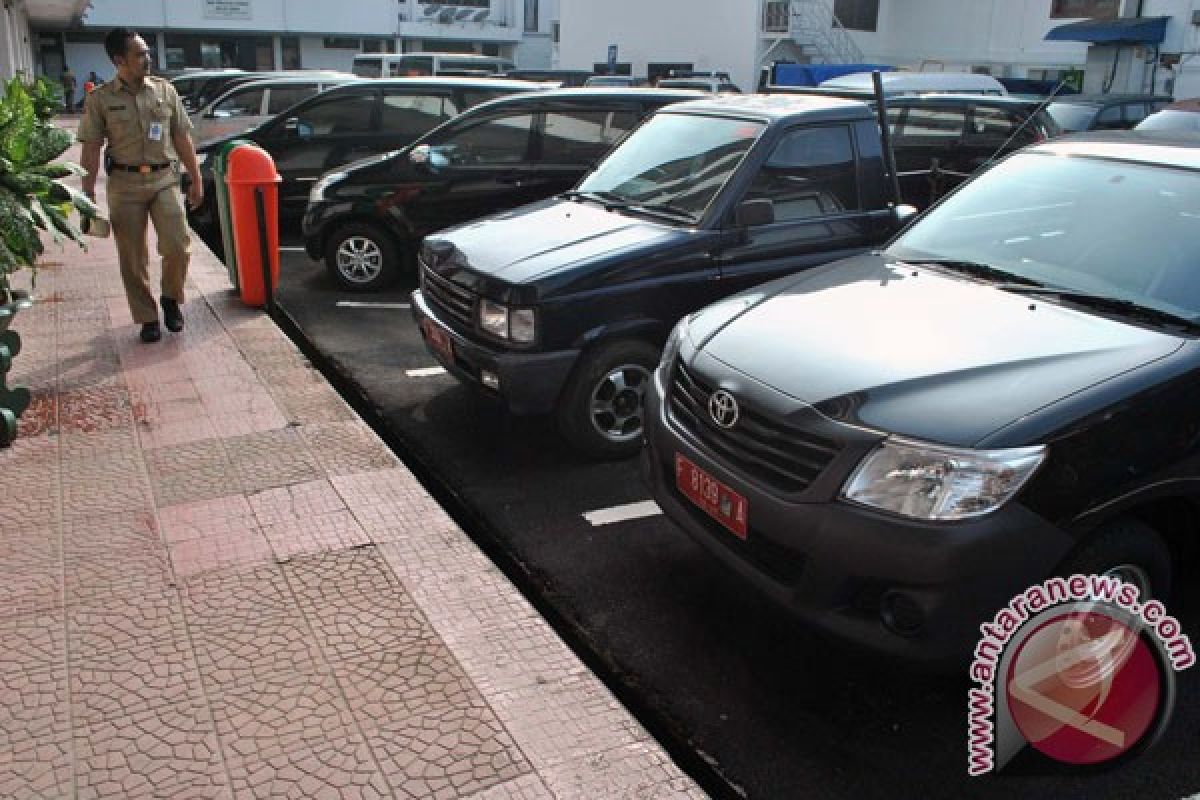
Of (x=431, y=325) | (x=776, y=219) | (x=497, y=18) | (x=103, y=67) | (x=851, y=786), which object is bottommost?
(x=851, y=786)

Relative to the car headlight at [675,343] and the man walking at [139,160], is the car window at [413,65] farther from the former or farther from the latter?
the car headlight at [675,343]

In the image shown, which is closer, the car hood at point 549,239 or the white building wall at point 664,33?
the car hood at point 549,239

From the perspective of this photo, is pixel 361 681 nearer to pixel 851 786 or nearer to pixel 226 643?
pixel 226 643

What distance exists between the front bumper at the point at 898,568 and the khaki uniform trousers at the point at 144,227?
498cm

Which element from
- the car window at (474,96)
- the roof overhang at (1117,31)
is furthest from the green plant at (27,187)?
the roof overhang at (1117,31)

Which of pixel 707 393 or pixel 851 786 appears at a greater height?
pixel 707 393

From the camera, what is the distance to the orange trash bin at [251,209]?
7.40 metres

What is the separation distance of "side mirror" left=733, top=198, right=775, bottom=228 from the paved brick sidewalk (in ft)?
7.14

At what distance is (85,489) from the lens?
4426 millimetres

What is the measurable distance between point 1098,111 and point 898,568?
15.1 meters

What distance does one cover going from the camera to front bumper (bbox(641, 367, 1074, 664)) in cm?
269

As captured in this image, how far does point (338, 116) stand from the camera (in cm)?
1018

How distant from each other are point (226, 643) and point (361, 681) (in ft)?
1.78

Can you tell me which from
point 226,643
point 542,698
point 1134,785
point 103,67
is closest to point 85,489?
point 226,643
